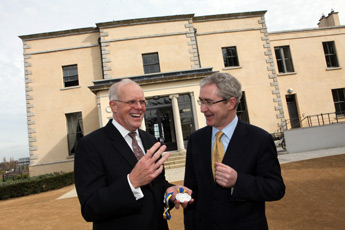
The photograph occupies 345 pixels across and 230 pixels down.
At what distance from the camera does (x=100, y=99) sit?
41.7 ft

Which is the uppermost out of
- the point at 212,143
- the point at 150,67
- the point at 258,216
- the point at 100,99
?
the point at 150,67

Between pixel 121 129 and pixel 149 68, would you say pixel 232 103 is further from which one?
pixel 149 68

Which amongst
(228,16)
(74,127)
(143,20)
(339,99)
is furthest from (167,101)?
(339,99)

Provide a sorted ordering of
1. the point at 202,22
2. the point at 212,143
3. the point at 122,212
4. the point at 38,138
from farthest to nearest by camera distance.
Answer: the point at 202,22
the point at 38,138
the point at 212,143
the point at 122,212

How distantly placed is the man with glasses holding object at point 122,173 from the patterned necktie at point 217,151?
0.51 m

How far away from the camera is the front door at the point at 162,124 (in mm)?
13969

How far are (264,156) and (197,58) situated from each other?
14.8 metres

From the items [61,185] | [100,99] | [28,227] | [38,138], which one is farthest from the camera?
[38,138]

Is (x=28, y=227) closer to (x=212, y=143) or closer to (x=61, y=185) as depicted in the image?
(x=212, y=143)

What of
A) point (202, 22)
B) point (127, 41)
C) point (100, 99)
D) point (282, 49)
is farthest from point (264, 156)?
point (282, 49)

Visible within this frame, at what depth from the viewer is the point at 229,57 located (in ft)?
55.3

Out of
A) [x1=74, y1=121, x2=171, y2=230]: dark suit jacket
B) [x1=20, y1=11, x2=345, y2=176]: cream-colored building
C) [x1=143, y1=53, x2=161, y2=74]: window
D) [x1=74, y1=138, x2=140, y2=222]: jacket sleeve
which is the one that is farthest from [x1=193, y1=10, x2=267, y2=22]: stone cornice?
[x1=74, y1=138, x2=140, y2=222]: jacket sleeve

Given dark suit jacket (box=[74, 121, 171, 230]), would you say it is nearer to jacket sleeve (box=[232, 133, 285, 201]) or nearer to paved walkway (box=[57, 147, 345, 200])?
jacket sleeve (box=[232, 133, 285, 201])

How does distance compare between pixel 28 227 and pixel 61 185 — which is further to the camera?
pixel 61 185
